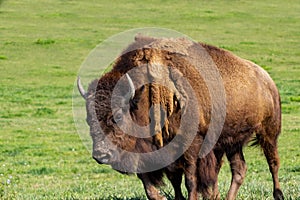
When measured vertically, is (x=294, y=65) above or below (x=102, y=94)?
below

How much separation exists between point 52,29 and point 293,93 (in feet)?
54.3

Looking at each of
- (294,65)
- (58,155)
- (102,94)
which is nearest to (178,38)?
(102,94)

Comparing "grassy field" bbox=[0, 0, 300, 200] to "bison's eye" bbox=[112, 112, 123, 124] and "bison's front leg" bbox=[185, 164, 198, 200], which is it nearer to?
"bison's front leg" bbox=[185, 164, 198, 200]

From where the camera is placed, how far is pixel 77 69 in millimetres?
27672

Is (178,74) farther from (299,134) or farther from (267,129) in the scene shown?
(299,134)

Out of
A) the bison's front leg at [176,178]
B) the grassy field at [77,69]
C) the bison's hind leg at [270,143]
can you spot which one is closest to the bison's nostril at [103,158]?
the bison's front leg at [176,178]

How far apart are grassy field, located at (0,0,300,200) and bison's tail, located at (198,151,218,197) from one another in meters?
0.78

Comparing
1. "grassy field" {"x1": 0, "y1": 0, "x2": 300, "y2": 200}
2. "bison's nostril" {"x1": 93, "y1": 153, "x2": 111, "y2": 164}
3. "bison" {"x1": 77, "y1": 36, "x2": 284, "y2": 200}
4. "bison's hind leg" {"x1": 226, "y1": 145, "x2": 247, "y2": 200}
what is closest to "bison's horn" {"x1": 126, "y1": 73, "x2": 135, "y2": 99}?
"bison" {"x1": 77, "y1": 36, "x2": 284, "y2": 200}

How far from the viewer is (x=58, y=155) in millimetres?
15242

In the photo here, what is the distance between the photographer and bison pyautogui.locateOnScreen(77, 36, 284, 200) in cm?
696

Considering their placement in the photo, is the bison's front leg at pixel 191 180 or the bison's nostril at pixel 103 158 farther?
the bison's front leg at pixel 191 180

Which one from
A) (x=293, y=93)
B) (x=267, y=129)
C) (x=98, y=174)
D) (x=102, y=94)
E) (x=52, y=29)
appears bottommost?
(x=52, y=29)

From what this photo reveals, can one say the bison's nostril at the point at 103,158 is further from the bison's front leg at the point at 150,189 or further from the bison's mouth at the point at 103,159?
the bison's front leg at the point at 150,189

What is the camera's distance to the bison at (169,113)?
6957mm
